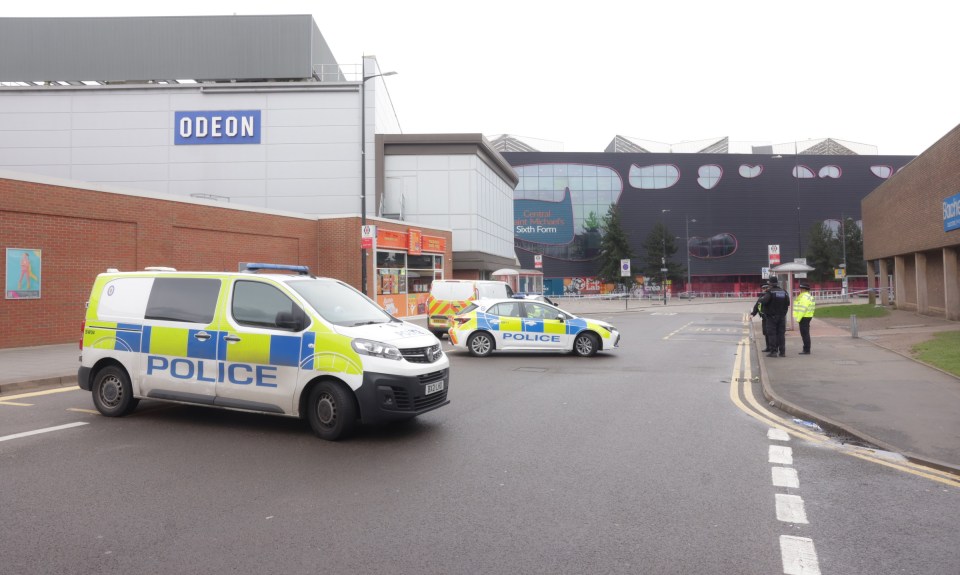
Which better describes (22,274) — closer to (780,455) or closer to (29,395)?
(29,395)

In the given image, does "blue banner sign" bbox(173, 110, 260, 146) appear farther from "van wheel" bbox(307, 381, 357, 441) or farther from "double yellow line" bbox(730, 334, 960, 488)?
"van wheel" bbox(307, 381, 357, 441)

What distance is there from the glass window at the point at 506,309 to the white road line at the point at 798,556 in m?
11.2

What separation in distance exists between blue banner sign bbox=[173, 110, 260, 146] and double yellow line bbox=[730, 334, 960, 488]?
2931 cm

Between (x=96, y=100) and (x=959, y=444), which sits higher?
(x=96, y=100)

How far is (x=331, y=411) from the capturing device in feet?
21.7

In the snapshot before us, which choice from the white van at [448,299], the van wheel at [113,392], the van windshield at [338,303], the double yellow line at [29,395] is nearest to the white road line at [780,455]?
the van windshield at [338,303]

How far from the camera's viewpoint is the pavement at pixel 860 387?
22.5ft

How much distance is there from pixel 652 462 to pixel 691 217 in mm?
80610

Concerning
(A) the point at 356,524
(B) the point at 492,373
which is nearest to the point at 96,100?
(B) the point at 492,373

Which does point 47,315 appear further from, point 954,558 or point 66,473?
point 954,558

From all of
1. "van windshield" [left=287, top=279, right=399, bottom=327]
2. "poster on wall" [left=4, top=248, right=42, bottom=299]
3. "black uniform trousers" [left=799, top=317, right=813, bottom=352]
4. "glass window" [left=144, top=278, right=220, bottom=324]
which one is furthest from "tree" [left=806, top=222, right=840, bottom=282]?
"glass window" [left=144, top=278, right=220, bottom=324]

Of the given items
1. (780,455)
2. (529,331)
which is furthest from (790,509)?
(529,331)

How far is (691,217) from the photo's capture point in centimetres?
8156

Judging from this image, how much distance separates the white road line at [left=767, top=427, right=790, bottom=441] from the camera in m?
7.00
